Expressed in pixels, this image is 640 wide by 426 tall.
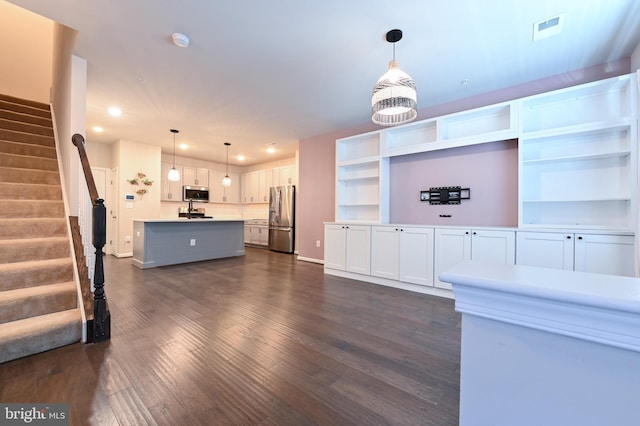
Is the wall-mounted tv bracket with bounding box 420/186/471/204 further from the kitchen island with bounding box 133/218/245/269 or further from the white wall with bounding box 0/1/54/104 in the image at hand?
the white wall with bounding box 0/1/54/104

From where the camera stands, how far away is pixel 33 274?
2328mm

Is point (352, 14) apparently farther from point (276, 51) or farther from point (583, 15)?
point (583, 15)

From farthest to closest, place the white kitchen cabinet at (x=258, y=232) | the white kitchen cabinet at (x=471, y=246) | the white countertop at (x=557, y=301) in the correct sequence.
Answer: the white kitchen cabinet at (x=258, y=232)
the white kitchen cabinet at (x=471, y=246)
the white countertop at (x=557, y=301)

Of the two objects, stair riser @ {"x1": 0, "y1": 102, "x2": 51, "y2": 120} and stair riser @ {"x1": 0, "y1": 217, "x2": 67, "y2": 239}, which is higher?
stair riser @ {"x1": 0, "y1": 102, "x2": 51, "y2": 120}

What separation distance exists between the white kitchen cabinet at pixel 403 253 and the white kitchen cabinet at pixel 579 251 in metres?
1.02

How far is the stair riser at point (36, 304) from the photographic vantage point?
2.06m

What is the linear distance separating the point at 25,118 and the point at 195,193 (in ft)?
13.2

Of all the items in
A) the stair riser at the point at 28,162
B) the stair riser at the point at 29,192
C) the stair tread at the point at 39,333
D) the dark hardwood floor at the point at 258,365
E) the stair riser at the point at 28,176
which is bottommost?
the dark hardwood floor at the point at 258,365

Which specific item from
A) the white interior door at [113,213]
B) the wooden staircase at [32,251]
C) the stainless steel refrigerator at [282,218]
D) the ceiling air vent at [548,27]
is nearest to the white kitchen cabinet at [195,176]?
the white interior door at [113,213]

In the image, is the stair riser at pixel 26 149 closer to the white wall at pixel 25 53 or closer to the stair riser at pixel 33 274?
the stair riser at pixel 33 274

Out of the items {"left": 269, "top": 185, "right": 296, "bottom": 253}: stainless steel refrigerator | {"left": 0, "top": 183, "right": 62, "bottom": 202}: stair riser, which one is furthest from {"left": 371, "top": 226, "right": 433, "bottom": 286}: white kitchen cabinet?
{"left": 0, "top": 183, "right": 62, "bottom": 202}: stair riser

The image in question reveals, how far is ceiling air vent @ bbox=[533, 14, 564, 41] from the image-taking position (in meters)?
2.29

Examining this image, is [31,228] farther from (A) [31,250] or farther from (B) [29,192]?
(B) [29,192]

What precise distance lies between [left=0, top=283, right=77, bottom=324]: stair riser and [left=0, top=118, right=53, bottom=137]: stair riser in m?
2.91
